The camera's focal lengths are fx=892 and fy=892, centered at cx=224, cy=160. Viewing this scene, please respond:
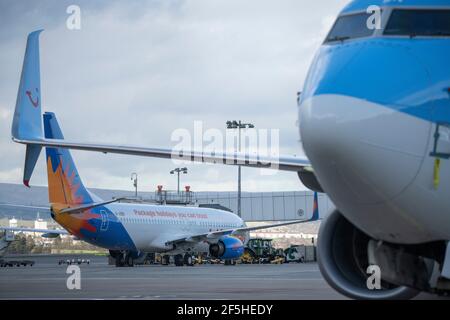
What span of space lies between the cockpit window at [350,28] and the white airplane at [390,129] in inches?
0.5

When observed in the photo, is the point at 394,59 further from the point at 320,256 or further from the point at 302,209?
the point at 302,209

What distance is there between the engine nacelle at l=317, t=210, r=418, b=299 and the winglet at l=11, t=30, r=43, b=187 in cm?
477

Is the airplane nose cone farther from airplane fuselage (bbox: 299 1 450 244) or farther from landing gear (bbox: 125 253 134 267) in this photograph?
landing gear (bbox: 125 253 134 267)

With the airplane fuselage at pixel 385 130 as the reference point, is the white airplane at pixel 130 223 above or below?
below

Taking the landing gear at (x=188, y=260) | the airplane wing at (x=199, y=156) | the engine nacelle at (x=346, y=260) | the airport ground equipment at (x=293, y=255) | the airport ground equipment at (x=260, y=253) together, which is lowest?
the airport ground equipment at (x=260, y=253)

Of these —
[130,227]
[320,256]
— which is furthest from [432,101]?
[130,227]

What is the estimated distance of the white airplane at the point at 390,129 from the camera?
8305 millimetres

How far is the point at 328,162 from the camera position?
847cm

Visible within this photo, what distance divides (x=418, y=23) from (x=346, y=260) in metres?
3.19

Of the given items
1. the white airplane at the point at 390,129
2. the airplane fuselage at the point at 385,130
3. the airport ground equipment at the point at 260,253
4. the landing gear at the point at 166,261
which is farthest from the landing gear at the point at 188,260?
the airplane fuselage at the point at 385,130

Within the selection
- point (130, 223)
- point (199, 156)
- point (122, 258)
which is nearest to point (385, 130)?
point (199, 156)

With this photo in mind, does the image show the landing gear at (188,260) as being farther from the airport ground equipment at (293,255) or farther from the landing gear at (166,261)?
the airport ground equipment at (293,255)

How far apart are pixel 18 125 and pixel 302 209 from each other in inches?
2888

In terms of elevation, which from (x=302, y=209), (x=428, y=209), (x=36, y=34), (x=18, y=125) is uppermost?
(x=36, y=34)
